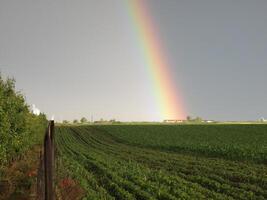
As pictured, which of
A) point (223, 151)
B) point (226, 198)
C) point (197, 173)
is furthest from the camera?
point (223, 151)

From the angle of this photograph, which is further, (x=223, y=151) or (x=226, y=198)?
(x=223, y=151)

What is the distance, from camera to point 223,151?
40.3 meters

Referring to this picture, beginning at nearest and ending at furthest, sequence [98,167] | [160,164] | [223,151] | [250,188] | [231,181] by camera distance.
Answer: [250,188] → [231,181] → [98,167] → [160,164] → [223,151]

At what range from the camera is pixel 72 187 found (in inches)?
668

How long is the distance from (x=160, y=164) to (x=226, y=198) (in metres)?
14.1

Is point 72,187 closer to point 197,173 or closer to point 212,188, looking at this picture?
point 212,188

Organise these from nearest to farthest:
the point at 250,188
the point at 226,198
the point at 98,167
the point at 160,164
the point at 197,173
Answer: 1. the point at 226,198
2. the point at 250,188
3. the point at 197,173
4. the point at 98,167
5. the point at 160,164

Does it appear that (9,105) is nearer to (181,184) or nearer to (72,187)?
(72,187)

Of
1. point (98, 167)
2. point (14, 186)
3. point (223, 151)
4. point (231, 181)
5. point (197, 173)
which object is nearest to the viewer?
point (14, 186)

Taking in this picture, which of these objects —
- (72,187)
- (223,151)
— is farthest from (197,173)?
(223,151)

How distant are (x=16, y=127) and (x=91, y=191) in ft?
29.7

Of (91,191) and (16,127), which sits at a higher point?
(16,127)

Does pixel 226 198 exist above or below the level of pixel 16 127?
below

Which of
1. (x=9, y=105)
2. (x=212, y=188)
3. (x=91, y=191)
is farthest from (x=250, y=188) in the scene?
(x=9, y=105)
